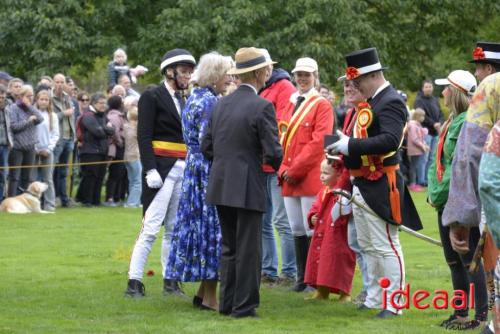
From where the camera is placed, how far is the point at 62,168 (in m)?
20.3

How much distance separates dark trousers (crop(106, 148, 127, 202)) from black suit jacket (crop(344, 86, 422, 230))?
477 inches

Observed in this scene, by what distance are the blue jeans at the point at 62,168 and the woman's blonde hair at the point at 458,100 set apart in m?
12.4

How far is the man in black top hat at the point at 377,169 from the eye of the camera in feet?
29.7

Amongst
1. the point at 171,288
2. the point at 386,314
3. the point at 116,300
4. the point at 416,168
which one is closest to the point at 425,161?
the point at 416,168

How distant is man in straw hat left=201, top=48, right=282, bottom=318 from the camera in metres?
9.14

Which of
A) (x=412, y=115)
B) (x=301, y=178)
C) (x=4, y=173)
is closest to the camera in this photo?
(x=301, y=178)

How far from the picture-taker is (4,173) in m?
19.1

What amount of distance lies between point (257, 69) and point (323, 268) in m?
2.08

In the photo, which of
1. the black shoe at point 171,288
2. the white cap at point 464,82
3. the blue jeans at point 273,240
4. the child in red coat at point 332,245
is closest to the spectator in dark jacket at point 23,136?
the blue jeans at point 273,240

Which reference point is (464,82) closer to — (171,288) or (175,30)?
(171,288)

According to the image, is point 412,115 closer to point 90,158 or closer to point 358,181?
point 90,158

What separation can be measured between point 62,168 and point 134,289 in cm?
1019

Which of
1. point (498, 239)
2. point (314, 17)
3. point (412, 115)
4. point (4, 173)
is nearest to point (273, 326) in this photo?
point (498, 239)

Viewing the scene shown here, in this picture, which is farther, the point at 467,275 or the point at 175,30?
the point at 175,30
